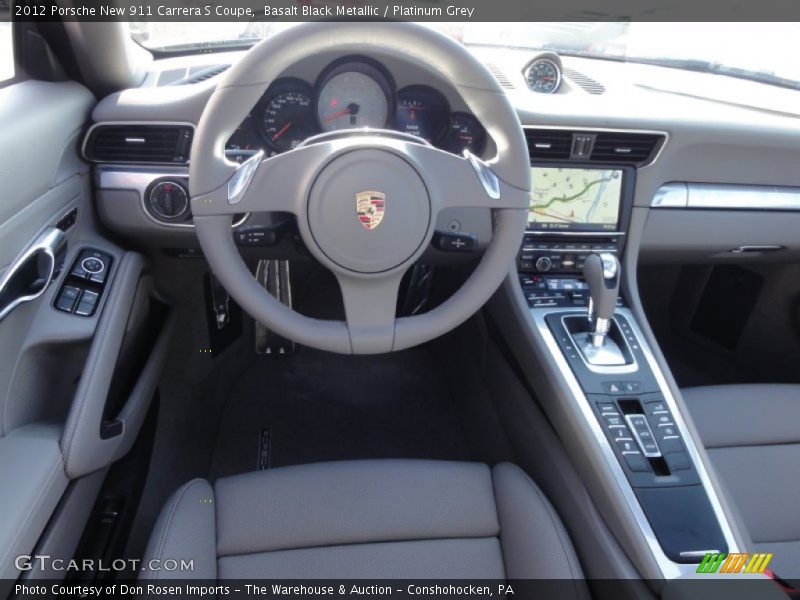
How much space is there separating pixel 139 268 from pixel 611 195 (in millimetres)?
1159

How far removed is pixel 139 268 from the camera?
1.53 m

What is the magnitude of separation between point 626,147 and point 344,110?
68 centimetres

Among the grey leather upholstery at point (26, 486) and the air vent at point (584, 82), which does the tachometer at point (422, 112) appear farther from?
the grey leather upholstery at point (26, 486)

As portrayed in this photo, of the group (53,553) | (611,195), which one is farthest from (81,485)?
(611,195)

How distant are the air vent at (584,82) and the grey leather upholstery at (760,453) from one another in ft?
2.80

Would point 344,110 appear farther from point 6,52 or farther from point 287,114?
point 6,52

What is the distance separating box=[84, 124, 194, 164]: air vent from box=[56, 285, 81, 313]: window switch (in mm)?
308

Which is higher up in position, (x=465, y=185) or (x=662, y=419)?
(x=465, y=185)

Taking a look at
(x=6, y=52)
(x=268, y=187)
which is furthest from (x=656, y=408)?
(x=6, y=52)

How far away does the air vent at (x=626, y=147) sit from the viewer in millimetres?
1521

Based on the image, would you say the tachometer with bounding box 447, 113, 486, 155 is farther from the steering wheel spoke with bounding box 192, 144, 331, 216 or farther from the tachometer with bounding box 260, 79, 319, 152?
the steering wheel spoke with bounding box 192, 144, 331, 216

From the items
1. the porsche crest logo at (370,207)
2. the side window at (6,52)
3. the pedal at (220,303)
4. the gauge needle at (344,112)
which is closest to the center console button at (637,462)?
the porsche crest logo at (370,207)

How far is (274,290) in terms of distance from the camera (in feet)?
7.07

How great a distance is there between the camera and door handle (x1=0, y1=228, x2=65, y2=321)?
1110mm
